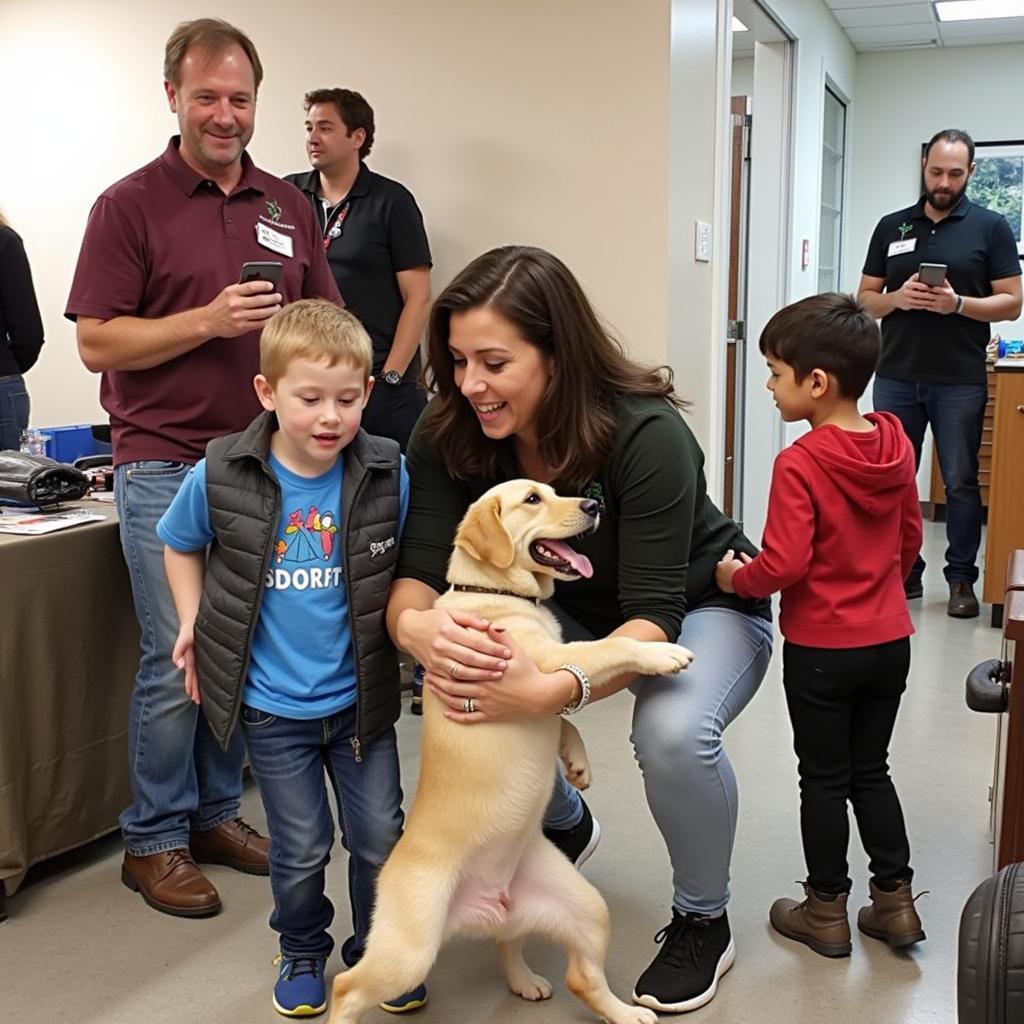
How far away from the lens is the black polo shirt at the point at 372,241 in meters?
3.52

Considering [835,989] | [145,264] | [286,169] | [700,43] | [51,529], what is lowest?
[835,989]

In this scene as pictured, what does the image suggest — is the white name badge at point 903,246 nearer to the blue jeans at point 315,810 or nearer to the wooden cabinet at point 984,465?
the wooden cabinet at point 984,465

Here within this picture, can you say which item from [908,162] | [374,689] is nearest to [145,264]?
[374,689]

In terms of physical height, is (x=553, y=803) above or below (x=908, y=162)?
below

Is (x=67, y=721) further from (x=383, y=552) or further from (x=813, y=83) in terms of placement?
(x=813, y=83)

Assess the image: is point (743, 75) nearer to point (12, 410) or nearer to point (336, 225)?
point (336, 225)

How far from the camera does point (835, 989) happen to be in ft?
6.22

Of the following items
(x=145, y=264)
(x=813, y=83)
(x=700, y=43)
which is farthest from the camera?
(x=813, y=83)

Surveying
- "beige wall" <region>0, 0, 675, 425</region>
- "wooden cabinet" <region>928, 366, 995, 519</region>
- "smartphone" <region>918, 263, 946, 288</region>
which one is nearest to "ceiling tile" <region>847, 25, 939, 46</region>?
"wooden cabinet" <region>928, 366, 995, 519</region>

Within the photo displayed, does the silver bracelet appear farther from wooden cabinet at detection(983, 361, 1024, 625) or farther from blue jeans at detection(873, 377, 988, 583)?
blue jeans at detection(873, 377, 988, 583)

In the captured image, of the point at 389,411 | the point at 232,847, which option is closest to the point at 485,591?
the point at 232,847

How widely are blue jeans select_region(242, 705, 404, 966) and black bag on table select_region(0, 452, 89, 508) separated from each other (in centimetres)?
86

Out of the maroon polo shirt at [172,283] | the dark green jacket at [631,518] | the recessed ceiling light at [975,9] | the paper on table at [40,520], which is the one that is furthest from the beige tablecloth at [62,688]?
the recessed ceiling light at [975,9]

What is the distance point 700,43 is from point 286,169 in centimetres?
146
